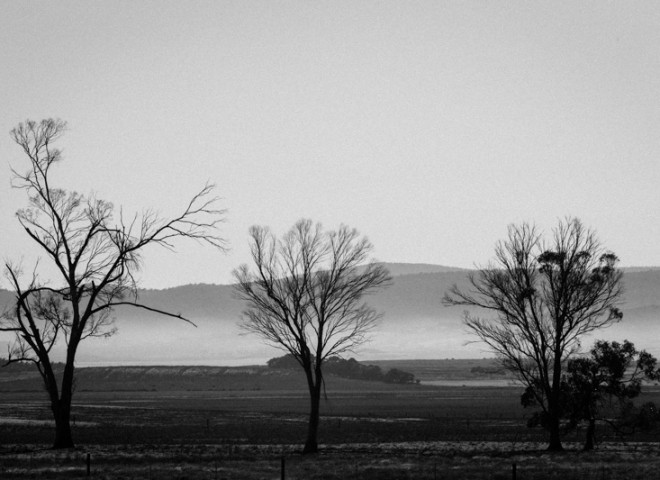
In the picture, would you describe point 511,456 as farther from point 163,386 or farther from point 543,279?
point 163,386

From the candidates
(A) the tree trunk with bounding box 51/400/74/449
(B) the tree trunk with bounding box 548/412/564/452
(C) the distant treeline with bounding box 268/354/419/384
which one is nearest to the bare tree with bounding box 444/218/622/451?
(B) the tree trunk with bounding box 548/412/564/452

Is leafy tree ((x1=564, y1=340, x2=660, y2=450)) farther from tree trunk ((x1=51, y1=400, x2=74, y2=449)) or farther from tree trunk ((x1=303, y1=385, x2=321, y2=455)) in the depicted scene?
tree trunk ((x1=51, y1=400, x2=74, y2=449))

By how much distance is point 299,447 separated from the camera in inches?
1668

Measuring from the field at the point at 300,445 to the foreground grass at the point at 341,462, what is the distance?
0.05 m

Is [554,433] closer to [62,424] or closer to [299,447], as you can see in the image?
[299,447]

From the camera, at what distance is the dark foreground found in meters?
30.7

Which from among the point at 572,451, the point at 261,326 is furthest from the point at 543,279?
the point at 261,326

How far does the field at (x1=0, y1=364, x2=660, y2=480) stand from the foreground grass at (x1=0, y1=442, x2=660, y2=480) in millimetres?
46

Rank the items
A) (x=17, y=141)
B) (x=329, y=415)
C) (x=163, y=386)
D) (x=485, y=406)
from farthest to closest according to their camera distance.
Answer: (x=163, y=386) < (x=485, y=406) < (x=329, y=415) < (x=17, y=141)

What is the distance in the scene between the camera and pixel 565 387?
41.9 metres

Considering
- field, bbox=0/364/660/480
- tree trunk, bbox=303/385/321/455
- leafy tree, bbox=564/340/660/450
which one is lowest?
field, bbox=0/364/660/480

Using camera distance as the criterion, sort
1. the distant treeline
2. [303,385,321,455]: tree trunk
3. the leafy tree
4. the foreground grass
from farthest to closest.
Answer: the distant treeline < the leafy tree < [303,385,321,455]: tree trunk < the foreground grass

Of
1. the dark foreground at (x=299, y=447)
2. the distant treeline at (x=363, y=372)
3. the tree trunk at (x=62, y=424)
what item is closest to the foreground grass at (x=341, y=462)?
the dark foreground at (x=299, y=447)

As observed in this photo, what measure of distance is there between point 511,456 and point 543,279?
417 inches
